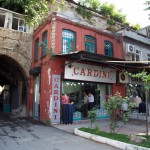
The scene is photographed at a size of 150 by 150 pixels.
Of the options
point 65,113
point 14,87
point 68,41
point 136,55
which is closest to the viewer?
point 65,113

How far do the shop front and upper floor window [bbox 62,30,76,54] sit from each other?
1165 mm

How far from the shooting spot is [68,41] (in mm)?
14148

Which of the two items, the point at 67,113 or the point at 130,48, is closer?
the point at 67,113

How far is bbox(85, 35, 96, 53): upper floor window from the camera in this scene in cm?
1531

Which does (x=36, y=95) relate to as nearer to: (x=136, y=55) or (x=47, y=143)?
(x=47, y=143)

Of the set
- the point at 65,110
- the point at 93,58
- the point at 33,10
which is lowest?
the point at 65,110

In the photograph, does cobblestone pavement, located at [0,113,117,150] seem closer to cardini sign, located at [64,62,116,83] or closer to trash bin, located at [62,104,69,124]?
trash bin, located at [62,104,69,124]

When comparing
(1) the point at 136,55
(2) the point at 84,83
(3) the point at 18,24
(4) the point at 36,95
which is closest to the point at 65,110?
(2) the point at 84,83

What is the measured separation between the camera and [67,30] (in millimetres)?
14195

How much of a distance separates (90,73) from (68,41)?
2570 millimetres

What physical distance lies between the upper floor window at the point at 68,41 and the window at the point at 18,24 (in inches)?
178

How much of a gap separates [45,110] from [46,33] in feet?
16.8

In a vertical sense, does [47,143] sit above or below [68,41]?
below

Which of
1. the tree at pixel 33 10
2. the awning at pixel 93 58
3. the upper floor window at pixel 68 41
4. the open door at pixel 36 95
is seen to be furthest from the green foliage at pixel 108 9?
the open door at pixel 36 95
